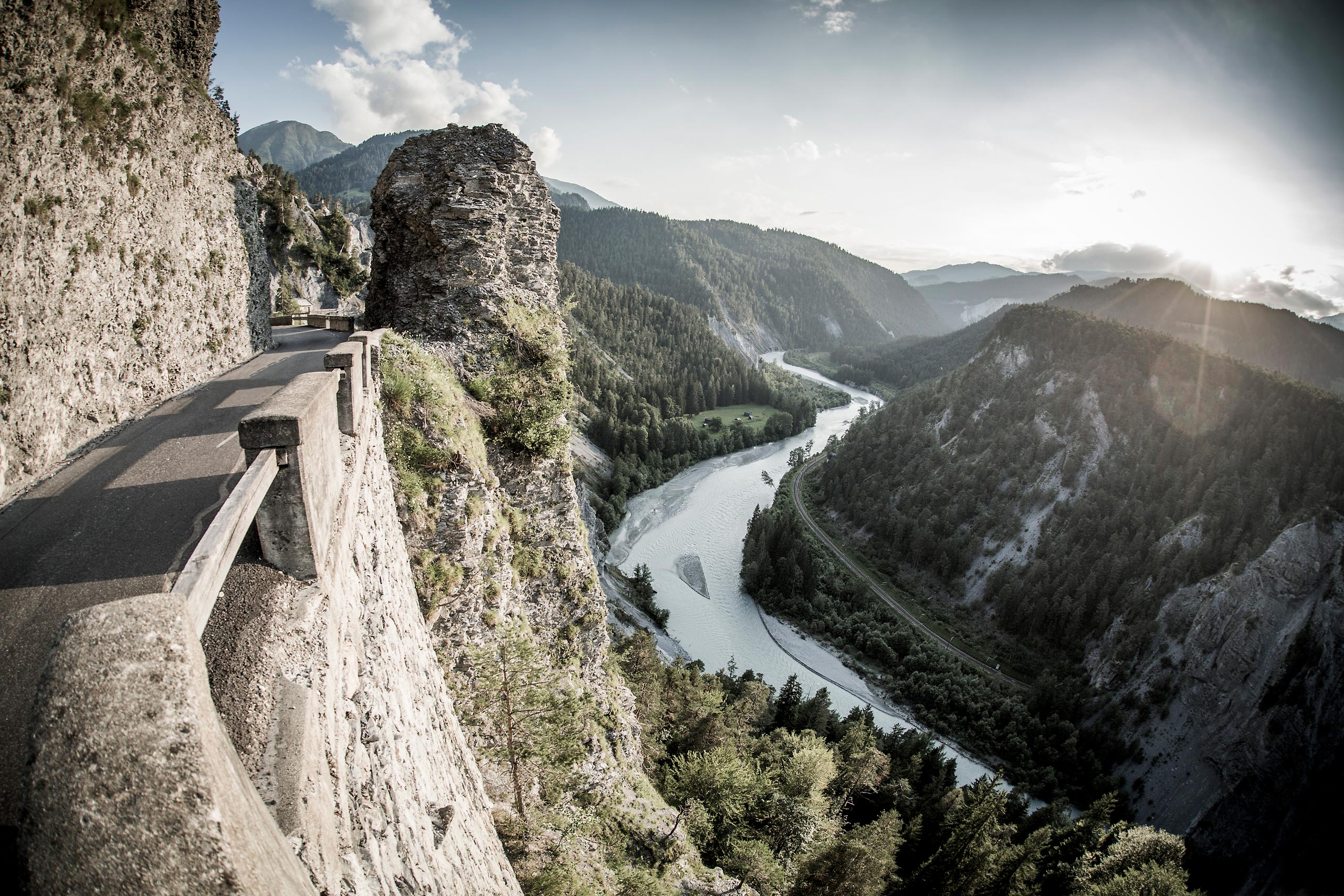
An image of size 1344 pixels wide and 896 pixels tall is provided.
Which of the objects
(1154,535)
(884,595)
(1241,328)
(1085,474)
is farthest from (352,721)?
(1241,328)

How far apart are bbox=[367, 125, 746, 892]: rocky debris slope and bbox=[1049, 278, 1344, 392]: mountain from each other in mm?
109921

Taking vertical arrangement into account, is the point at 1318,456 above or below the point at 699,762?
above

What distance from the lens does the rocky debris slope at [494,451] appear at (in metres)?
11.6

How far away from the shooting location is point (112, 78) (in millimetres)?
8219

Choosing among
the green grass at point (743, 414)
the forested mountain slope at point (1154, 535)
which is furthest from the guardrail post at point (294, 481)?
the green grass at point (743, 414)

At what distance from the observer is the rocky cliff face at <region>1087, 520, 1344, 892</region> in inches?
1479

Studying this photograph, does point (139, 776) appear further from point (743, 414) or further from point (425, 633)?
point (743, 414)

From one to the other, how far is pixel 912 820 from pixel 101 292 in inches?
1477

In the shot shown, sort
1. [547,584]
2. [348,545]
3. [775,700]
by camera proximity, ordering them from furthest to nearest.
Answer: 1. [775,700]
2. [547,584]
3. [348,545]

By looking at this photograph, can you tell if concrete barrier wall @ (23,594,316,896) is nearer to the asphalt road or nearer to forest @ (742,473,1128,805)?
the asphalt road

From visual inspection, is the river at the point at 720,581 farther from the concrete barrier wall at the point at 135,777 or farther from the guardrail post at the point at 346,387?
the concrete barrier wall at the point at 135,777

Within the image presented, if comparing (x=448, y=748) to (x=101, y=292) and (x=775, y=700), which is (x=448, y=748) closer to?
(x=101, y=292)

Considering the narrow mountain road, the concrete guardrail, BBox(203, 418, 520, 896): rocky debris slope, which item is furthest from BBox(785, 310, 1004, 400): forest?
the concrete guardrail

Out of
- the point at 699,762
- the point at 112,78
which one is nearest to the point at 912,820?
the point at 699,762
